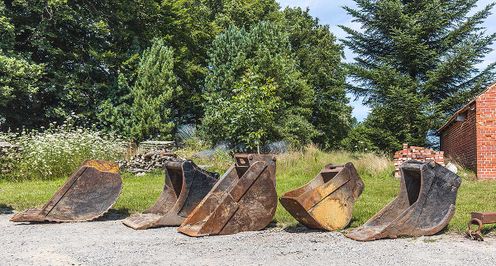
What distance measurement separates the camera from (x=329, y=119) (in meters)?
33.2

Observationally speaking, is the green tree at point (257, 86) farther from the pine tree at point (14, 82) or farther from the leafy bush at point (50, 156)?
the pine tree at point (14, 82)

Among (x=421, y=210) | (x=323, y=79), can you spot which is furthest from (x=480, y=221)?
(x=323, y=79)

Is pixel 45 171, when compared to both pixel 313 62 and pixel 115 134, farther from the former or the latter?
pixel 313 62

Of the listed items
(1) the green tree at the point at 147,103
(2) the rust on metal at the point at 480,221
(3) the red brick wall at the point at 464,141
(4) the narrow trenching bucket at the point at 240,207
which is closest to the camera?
(2) the rust on metal at the point at 480,221

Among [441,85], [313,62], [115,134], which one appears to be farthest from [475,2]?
[115,134]

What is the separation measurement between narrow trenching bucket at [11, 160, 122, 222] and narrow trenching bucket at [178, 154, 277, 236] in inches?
69.3

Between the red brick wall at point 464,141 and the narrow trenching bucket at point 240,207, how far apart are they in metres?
11.2

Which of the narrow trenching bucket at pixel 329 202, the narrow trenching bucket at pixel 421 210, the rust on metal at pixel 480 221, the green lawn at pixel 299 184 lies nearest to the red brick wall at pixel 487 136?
the green lawn at pixel 299 184

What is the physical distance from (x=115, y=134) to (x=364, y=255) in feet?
61.7

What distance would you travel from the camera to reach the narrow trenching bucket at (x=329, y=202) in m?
6.10

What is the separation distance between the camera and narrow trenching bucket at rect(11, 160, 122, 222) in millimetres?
7371

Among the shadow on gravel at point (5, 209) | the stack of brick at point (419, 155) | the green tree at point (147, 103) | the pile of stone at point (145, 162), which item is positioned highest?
the green tree at point (147, 103)

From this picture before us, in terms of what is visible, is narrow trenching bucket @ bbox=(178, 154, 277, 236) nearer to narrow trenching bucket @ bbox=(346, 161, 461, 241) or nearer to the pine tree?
narrow trenching bucket @ bbox=(346, 161, 461, 241)

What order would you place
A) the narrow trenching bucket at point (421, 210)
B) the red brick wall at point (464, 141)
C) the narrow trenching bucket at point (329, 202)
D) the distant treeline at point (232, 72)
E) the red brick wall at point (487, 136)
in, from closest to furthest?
1. the narrow trenching bucket at point (421, 210)
2. the narrow trenching bucket at point (329, 202)
3. the red brick wall at point (487, 136)
4. the red brick wall at point (464, 141)
5. the distant treeline at point (232, 72)
